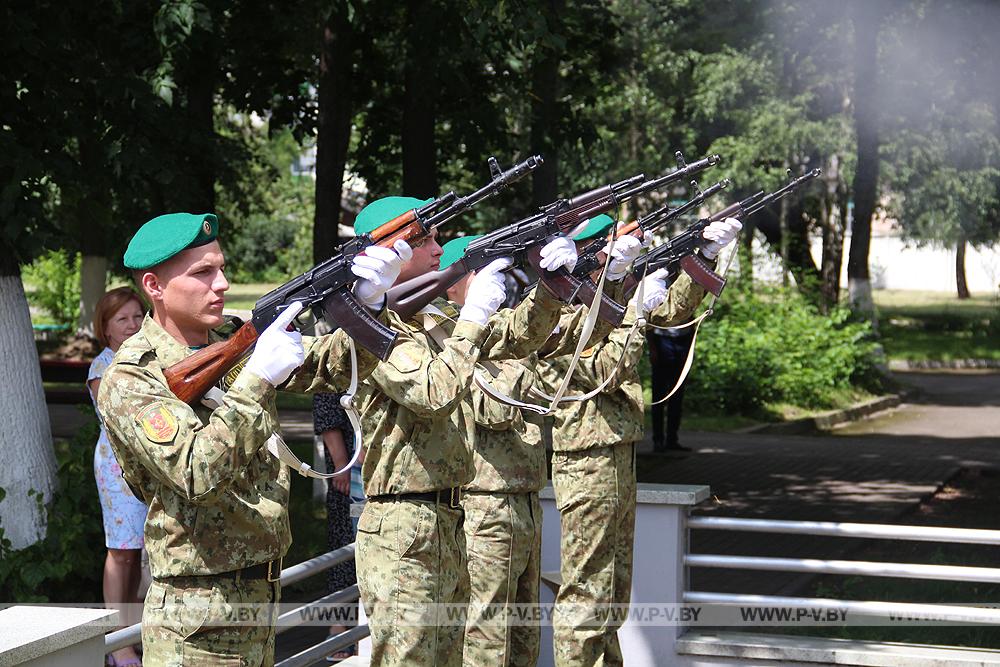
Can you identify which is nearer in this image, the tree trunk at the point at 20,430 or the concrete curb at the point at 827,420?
the tree trunk at the point at 20,430

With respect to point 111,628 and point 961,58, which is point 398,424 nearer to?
point 111,628

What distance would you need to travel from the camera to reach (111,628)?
3.51 metres

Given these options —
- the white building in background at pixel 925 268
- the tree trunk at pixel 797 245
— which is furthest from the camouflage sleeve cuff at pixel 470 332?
the white building in background at pixel 925 268

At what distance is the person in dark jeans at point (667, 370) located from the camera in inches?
512

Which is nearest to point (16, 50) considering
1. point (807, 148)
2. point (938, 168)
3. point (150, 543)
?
point (150, 543)

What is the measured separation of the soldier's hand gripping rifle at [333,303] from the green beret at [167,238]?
263 mm

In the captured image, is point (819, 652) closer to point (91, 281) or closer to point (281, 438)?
point (281, 438)

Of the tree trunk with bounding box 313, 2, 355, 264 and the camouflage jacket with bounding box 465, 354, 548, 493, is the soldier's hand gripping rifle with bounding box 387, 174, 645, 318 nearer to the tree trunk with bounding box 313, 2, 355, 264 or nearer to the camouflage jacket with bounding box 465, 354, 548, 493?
the camouflage jacket with bounding box 465, 354, 548, 493

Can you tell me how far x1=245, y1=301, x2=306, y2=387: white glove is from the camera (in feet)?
10.9

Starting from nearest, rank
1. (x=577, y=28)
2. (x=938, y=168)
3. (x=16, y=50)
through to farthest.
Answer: (x=16, y=50) < (x=577, y=28) < (x=938, y=168)

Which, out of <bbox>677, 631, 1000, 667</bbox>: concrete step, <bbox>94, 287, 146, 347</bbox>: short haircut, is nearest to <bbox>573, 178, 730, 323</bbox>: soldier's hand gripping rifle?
<bbox>677, 631, 1000, 667</bbox>: concrete step

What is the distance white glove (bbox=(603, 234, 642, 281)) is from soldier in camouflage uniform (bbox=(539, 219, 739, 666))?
18 millimetres

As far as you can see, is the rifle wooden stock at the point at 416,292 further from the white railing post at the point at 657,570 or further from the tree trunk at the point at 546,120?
the tree trunk at the point at 546,120

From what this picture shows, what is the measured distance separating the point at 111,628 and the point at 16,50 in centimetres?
497
